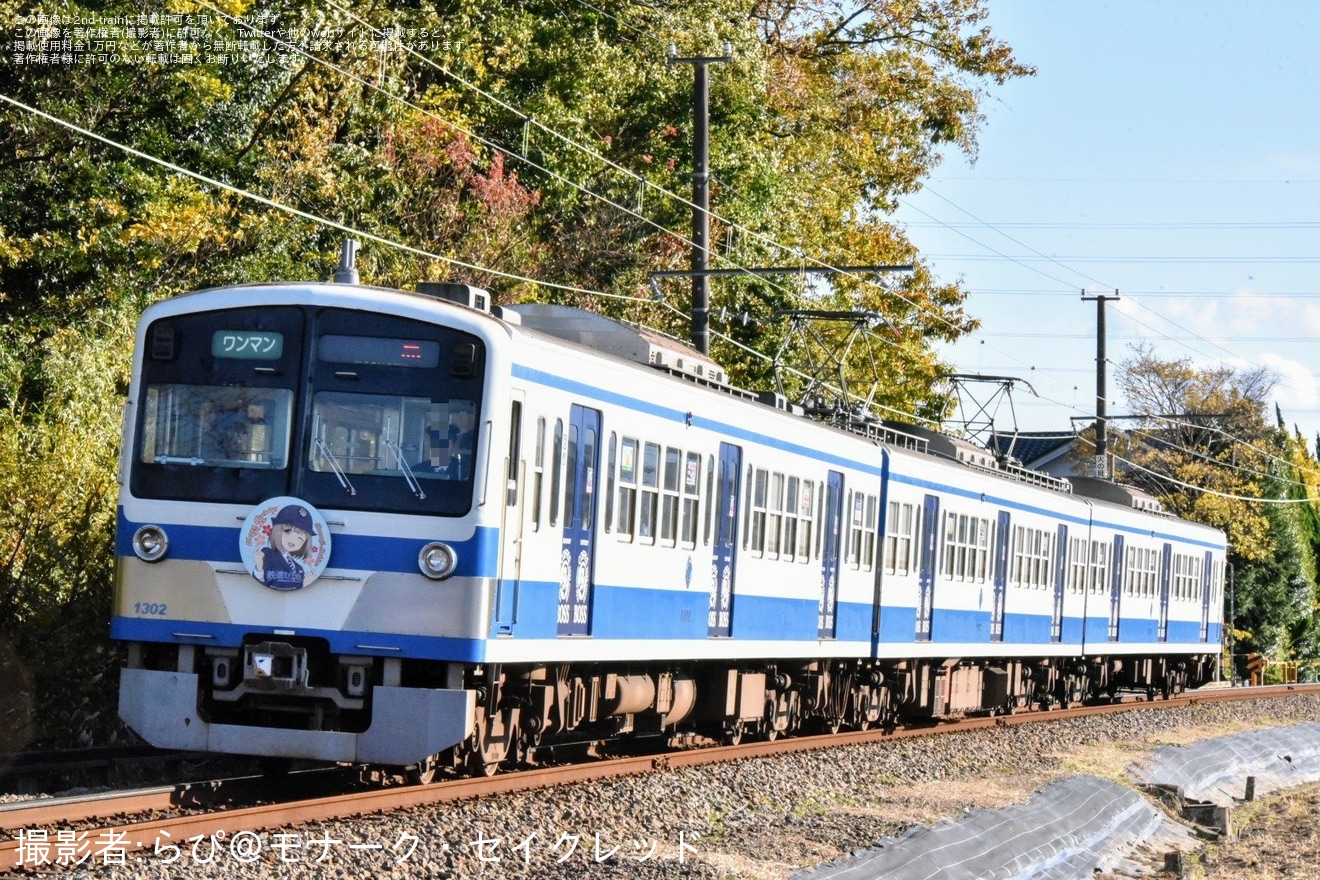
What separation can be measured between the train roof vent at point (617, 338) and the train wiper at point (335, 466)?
3489 mm

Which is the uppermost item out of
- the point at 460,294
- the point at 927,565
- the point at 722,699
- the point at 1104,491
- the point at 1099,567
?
the point at 1104,491

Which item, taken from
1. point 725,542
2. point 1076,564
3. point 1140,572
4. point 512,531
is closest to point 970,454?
point 1076,564

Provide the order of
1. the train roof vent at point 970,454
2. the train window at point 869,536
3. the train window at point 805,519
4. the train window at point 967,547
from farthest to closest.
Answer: the train roof vent at point 970,454 → the train window at point 967,547 → the train window at point 869,536 → the train window at point 805,519

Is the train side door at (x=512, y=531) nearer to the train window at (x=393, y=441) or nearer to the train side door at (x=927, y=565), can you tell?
the train window at (x=393, y=441)

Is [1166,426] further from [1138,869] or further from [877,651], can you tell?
[1138,869]

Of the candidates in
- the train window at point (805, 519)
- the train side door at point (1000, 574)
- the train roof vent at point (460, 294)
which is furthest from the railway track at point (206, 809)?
the train side door at point (1000, 574)

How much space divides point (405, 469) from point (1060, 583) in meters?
16.3

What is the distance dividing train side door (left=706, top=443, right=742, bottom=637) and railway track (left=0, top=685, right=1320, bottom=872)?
58.3 inches

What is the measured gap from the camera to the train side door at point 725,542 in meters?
14.9

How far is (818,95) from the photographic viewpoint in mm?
35969

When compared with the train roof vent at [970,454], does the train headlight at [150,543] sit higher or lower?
lower

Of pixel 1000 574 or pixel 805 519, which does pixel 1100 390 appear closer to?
pixel 1000 574

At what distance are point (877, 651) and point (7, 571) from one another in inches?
343

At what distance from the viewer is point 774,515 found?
53.1 feet
